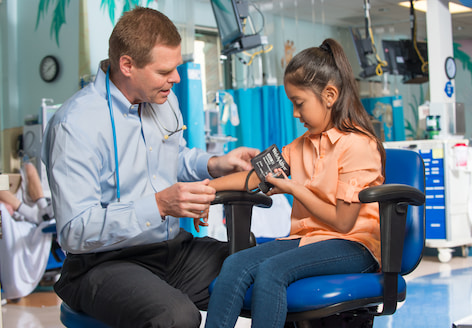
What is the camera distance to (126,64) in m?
1.56

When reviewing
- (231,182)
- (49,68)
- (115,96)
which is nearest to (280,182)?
(231,182)

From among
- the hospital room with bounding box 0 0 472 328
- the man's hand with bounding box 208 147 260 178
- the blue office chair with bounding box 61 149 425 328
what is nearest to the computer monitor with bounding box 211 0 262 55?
the hospital room with bounding box 0 0 472 328

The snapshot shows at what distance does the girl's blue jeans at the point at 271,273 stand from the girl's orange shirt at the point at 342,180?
0.08 meters

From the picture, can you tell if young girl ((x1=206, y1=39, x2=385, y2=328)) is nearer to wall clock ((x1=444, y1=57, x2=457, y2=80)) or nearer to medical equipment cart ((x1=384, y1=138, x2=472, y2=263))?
medical equipment cart ((x1=384, y1=138, x2=472, y2=263))

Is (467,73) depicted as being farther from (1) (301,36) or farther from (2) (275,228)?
(2) (275,228)

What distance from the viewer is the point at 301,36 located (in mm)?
6516

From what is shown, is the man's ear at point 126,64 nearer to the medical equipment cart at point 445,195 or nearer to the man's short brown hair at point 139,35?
the man's short brown hair at point 139,35

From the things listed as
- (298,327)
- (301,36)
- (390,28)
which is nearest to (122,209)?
(298,327)

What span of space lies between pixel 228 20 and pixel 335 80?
136 inches

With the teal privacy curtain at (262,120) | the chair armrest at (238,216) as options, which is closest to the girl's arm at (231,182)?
the chair armrest at (238,216)

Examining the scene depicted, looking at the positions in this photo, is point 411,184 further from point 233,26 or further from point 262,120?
point 262,120

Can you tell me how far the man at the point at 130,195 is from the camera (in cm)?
134

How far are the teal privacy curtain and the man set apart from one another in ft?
13.4

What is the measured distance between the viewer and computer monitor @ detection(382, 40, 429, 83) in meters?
Result: 7.16
